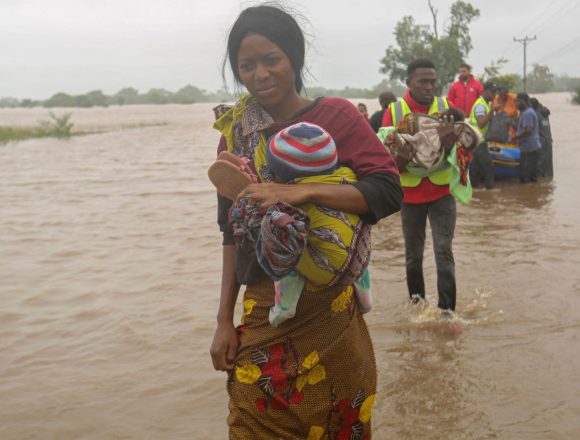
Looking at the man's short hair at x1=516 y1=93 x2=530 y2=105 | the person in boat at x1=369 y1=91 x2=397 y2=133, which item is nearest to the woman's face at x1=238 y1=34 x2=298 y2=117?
the person in boat at x1=369 y1=91 x2=397 y2=133

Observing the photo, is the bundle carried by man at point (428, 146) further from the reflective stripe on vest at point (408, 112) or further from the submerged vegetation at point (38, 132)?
the submerged vegetation at point (38, 132)

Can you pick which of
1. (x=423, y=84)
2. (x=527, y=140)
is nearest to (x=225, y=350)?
(x=423, y=84)

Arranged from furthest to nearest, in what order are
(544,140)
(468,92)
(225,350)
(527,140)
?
(544,140) → (468,92) → (527,140) → (225,350)

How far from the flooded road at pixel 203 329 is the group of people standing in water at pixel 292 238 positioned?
1.39m

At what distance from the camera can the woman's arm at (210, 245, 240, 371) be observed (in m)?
2.04

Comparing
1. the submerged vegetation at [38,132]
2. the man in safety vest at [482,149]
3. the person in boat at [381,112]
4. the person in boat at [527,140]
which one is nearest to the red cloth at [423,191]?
the person in boat at [381,112]

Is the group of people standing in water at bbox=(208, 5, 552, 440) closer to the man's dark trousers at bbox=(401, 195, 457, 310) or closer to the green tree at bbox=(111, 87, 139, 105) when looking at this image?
the man's dark trousers at bbox=(401, 195, 457, 310)

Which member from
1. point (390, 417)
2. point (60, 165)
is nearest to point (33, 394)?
point (390, 417)

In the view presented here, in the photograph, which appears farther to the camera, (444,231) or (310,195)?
(444,231)

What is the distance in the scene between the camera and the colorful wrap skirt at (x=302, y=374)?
6.23 feet

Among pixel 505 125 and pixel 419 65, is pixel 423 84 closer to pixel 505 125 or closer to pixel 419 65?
pixel 419 65

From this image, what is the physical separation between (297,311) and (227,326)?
0.30 m

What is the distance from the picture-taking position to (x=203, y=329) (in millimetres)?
4848

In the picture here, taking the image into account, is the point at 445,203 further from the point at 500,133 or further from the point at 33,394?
the point at 500,133
